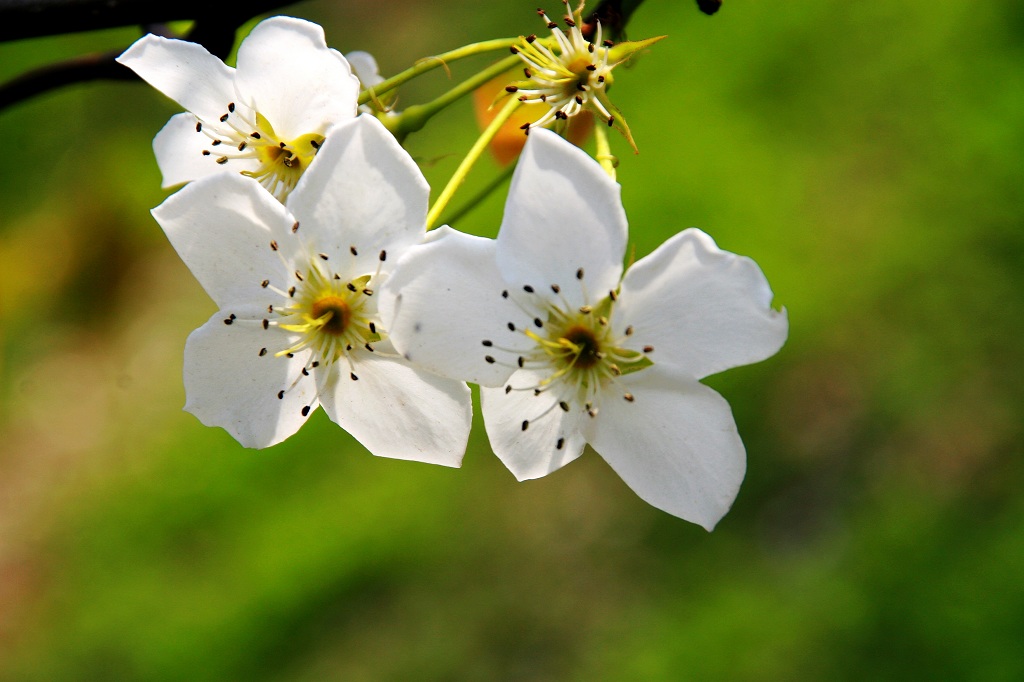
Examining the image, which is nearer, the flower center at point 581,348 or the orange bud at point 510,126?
the flower center at point 581,348

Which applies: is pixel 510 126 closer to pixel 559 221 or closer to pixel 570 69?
pixel 570 69

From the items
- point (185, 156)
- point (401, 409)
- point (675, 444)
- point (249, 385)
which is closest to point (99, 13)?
point (185, 156)

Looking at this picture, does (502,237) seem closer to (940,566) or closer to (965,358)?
(940,566)

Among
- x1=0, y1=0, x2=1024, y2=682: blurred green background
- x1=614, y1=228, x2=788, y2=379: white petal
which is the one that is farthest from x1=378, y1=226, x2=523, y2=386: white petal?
x1=0, y1=0, x2=1024, y2=682: blurred green background

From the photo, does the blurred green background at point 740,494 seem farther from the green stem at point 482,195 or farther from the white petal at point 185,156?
the white petal at point 185,156

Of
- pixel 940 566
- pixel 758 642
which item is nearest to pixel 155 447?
pixel 758 642

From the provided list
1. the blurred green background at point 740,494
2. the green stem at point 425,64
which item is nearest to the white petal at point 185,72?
the green stem at point 425,64

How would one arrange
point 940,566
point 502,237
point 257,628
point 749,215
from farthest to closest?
point 749,215 < point 257,628 < point 940,566 < point 502,237
